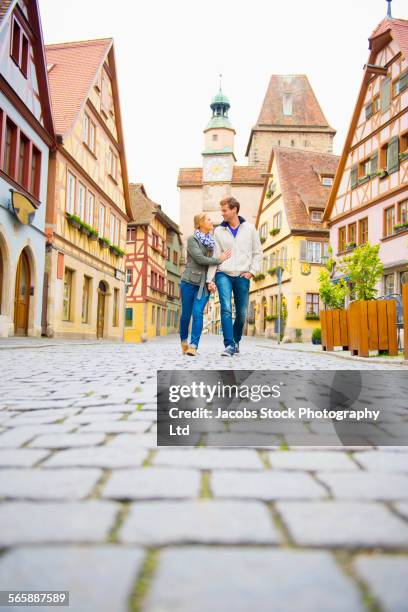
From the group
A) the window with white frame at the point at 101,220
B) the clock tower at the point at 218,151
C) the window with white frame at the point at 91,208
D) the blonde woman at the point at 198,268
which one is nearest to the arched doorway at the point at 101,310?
the window with white frame at the point at 101,220

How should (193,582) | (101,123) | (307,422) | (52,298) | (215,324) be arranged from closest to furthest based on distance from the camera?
1. (193,582)
2. (307,422)
3. (52,298)
4. (101,123)
5. (215,324)

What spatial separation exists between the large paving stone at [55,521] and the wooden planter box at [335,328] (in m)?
10.8

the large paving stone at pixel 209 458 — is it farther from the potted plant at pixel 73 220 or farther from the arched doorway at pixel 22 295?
the potted plant at pixel 73 220

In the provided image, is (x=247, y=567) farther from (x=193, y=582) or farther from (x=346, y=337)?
(x=346, y=337)

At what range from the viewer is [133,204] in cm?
3709

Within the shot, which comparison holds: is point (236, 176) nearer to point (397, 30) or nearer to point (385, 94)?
point (385, 94)

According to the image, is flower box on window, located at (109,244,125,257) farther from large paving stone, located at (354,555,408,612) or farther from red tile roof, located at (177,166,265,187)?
red tile roof, located at (177,166,265,187)

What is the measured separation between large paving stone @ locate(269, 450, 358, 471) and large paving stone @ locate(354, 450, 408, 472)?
2.1 inches

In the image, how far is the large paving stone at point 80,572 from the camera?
1.08 metres

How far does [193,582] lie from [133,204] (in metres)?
37.0

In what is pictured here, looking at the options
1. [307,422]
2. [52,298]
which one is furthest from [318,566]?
[52,298]

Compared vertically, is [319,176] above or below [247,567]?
above

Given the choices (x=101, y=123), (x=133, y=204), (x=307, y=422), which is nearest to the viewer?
(x=307, y=422)

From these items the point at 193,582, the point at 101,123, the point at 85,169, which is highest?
the point at 101,123
